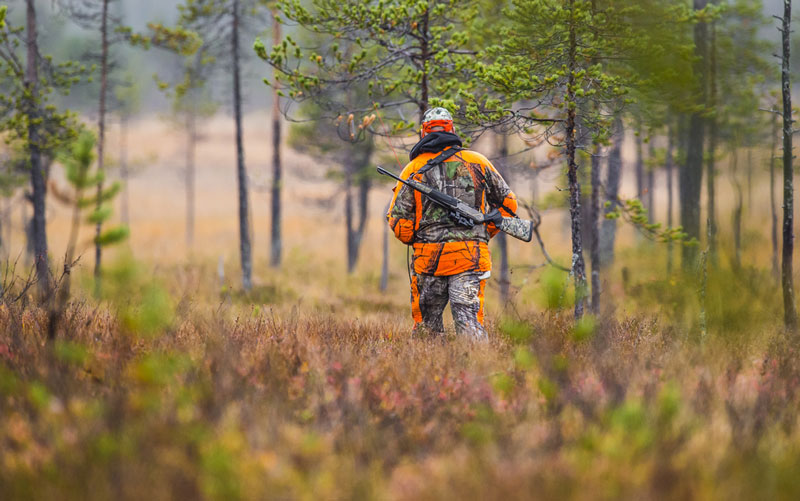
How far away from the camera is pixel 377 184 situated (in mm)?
19781

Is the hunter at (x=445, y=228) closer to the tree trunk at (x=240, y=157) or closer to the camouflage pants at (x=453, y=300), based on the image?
the camouflage pants at (x=453, y=300)

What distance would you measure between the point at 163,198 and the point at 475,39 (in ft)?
154

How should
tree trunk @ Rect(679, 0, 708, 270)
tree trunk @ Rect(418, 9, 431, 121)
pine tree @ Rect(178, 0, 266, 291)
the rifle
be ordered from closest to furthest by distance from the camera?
1. the rifle
2. tree trunk @ Rect(418, 9, 431, 121)
3. tree trunk @ Rect(679, 0, 708, 270)
4. pine tree @ Rect(178, 0, 266, 291)

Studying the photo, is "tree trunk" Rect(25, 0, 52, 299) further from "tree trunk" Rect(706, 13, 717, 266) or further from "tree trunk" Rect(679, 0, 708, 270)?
"tree trunk" Rect(679, 0, 708, 270)

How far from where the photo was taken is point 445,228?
6195 mm

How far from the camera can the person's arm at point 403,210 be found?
6246 millimetres

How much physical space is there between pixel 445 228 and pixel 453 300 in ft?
2.23

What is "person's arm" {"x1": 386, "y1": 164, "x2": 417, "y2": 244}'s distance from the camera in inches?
246

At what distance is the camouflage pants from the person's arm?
0.48 meters

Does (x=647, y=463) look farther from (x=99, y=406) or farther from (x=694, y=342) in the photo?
(x=694, y=342)

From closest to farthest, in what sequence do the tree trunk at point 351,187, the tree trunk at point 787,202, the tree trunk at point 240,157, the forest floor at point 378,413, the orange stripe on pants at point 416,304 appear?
the forest floor at point 378,413 → the orange stripe on pants at point 416,304 → the tree trunk at point 787,202 → the tree trunk at point 240,157 → the tree trunk at point 351,187

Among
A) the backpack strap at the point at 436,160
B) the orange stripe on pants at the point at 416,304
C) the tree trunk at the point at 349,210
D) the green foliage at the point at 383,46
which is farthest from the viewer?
the tree trunk at the point at 349,210

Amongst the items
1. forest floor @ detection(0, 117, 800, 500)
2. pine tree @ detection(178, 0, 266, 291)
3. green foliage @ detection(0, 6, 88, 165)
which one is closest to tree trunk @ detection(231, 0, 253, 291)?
pine tree @ detection(178, 0, 266, 291)

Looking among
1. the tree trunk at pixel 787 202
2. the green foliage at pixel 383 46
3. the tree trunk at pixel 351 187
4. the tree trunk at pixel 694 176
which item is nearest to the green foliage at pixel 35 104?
the green foliage at pixel 383 46
